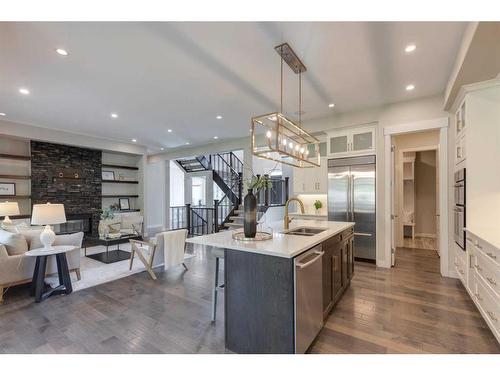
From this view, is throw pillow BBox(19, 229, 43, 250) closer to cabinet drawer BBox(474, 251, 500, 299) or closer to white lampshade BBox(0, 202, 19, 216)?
white lampshade BBox(0, 202, 19, 216)

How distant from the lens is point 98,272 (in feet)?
14.0

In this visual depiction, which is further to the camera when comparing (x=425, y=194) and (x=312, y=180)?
(x=425, y=194)

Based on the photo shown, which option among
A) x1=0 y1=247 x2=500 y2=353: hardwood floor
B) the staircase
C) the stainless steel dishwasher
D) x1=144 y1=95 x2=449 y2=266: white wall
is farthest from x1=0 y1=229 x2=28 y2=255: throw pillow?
the staircase

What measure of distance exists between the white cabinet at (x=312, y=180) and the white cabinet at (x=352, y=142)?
0.36m

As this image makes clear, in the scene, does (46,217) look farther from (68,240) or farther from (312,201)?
(312,201)

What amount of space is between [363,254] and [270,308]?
3.50 m

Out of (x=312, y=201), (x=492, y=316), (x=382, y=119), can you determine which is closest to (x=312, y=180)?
(x=312, y=201)

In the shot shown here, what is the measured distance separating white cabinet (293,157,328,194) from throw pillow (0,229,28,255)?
16.4ft

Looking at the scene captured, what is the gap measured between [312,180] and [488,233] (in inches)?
125

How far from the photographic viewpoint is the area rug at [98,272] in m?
3.78

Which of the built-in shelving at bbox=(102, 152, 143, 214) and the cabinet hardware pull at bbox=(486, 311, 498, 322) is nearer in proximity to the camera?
the cabinet hardware pull at bbox=(486, 311, 498, 322)

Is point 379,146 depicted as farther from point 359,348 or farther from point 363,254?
point 359,348

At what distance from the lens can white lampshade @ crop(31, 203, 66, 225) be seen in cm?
334

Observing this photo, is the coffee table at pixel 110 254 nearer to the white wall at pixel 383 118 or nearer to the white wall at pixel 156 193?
the white wall at pixel 156 193
